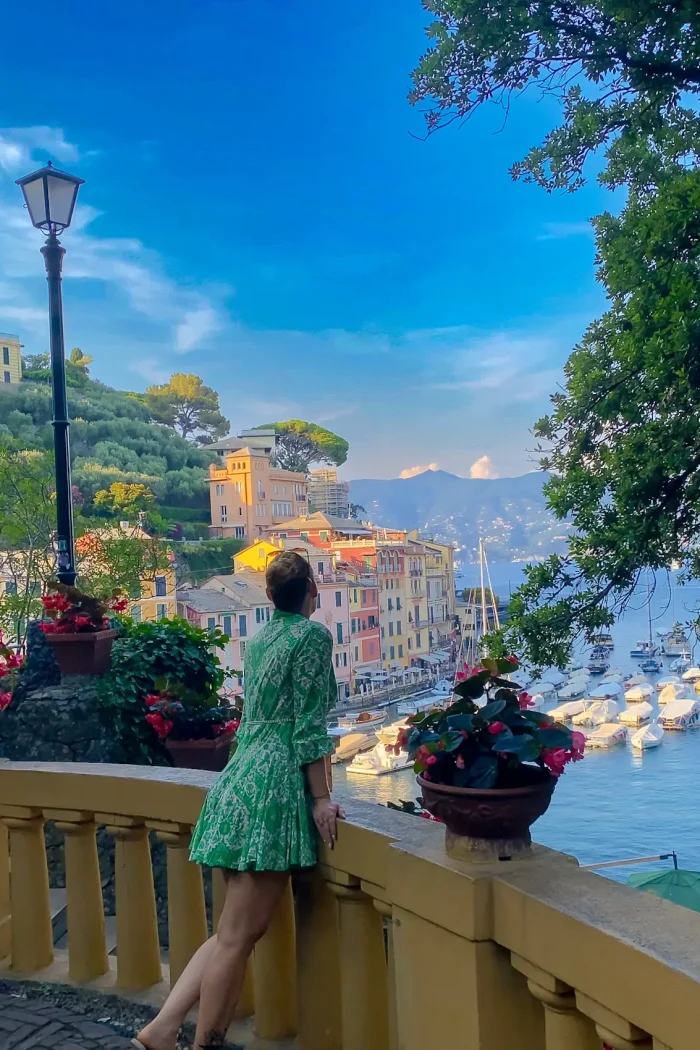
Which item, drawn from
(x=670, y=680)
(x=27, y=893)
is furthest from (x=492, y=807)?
(x=670, y=680)

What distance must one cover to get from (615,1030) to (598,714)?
45.3 feet

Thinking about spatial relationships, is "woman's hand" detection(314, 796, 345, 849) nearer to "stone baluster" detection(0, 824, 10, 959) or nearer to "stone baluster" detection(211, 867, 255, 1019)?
"stone baluster" detection(211, 867, 255, 1019)

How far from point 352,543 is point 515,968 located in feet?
28.4

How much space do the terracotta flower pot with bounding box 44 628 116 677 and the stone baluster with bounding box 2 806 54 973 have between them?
5.12ft

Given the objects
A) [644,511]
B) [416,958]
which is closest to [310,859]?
[416,958]

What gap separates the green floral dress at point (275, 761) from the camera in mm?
1710

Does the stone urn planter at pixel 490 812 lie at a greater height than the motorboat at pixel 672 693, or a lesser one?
greater

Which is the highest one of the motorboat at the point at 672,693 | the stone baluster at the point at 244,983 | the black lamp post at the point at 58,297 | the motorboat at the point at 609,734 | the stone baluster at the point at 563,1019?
the black lamp post at the point at 58,297

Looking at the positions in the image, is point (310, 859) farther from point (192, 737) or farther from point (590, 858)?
point (590, 858)

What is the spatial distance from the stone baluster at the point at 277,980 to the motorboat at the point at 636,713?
13.3 metres

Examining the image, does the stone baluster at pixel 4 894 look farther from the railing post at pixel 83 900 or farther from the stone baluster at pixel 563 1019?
the stone baluster at pixel 563 1019

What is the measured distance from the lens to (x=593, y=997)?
1.11m

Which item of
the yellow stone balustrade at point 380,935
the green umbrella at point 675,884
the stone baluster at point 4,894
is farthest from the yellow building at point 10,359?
the yellow stone balustrade at point 380,935

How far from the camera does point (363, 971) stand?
1.70 metres
